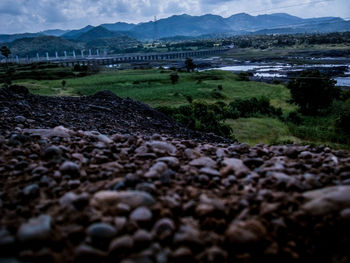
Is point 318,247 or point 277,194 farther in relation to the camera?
point 277,194

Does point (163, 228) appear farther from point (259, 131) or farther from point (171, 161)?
point (259, 131)

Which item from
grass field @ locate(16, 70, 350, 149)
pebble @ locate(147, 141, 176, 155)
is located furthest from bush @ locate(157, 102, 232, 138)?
pebble @ locate(147, 141, 176, 155)

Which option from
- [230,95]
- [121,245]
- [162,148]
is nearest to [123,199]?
[121,245]

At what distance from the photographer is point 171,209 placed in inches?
129

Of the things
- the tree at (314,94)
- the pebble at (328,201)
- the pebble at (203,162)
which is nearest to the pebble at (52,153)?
the pebble at (203,162)

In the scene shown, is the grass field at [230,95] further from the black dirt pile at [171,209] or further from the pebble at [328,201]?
the pebble at [328,201]

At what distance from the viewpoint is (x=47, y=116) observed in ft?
30.6

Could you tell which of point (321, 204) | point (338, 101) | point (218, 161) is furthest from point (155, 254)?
point (338, 101)

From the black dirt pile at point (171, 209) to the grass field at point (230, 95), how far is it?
19866mm

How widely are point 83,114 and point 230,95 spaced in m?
40.2

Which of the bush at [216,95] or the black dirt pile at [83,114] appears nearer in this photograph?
the black dirt pile at [83,114]

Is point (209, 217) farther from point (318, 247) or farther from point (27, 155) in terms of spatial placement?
point (27, 155)

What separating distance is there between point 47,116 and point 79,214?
23.1 feet

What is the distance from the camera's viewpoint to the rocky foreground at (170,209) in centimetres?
271
